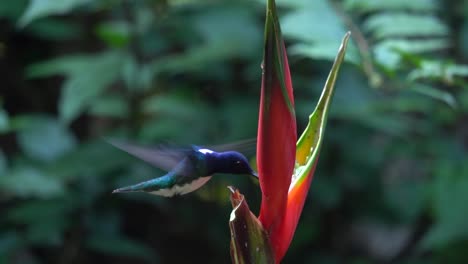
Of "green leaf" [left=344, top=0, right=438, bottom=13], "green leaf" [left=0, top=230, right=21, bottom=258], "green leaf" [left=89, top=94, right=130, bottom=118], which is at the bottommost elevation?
"green leaf" [left=0, top=230, right=21, bottom=258]

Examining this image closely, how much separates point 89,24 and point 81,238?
0.64 meters

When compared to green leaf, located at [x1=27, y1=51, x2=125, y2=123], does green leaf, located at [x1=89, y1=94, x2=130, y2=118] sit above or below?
below

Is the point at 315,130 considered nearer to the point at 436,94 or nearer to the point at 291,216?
the point at 291,216

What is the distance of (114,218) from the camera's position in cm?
144

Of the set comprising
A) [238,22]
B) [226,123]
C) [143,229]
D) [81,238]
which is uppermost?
[238,22]

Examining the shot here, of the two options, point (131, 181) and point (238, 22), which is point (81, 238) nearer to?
point (131, 181)

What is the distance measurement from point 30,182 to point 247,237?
32.5 inches

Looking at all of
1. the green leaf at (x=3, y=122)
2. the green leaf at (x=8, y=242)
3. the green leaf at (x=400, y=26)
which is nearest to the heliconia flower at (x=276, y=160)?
→ the green leaf at (x=400, y=26)

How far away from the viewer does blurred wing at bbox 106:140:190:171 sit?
1.77 feet

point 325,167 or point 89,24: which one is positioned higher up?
point 89,24

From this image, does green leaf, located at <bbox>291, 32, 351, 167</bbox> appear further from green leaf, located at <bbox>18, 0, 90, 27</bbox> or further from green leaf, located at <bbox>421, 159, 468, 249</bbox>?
green leaf, located at <bbox>421, 159, 468, 249</bbox>

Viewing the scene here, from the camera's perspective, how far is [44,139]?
1.51m

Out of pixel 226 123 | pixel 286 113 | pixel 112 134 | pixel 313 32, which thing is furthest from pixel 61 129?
pixel 286 113

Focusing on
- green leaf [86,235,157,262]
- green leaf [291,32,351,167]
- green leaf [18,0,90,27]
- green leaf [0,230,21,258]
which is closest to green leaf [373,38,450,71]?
green leaf [291,32,351,167]
